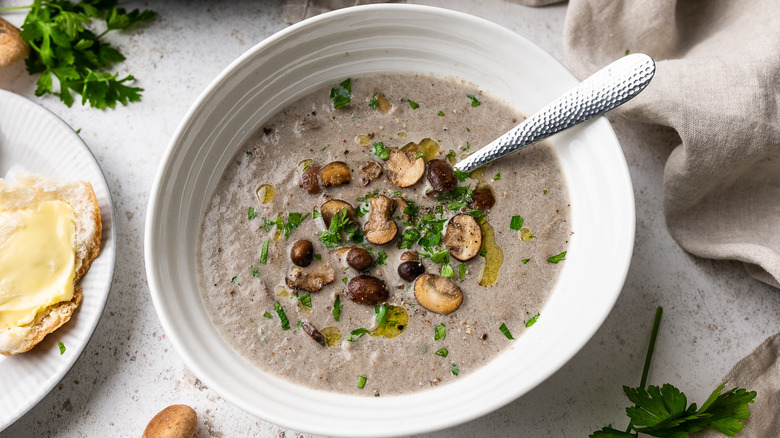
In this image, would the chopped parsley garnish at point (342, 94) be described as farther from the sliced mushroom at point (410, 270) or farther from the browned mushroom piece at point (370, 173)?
the sliced mushroom at point (410, 270)

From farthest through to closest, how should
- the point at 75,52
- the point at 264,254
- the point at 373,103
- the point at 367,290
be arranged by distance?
the point at 75,52
the point at 373,103
the point at 264,254
the point at 367,290

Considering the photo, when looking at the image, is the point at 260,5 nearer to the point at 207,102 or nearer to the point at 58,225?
the point at 207,102

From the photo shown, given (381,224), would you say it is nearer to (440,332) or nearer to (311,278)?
(311,278)

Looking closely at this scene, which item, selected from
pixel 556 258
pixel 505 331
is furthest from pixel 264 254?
pixel 556 258

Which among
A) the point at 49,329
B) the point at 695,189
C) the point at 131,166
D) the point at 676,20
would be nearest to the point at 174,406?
the point at 49,329

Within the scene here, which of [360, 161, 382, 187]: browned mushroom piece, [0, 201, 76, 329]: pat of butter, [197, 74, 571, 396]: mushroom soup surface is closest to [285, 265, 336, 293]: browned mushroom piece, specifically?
[197, 74, 571, 396]: mushroom soup surface

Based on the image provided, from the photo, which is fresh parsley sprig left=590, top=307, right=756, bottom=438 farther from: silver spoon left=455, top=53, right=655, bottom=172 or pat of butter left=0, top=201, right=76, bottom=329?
pat of butter left=0, top=201, right=76, bottom=329

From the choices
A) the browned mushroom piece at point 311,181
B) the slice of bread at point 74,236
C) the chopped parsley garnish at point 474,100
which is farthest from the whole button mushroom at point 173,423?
the chopped parsley garnish at point 474,100

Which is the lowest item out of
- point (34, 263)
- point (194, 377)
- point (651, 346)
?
point (194, 377)
